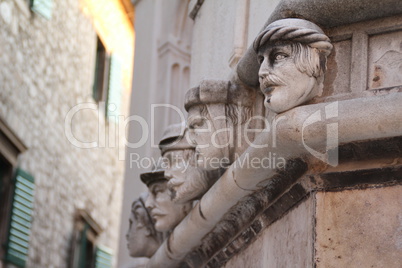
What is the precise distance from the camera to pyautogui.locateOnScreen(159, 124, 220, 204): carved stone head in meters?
5.13

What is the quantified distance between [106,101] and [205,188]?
1070cm

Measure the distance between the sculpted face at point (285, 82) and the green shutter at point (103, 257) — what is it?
10743 millimetres

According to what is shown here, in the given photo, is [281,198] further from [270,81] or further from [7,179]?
[7,179]

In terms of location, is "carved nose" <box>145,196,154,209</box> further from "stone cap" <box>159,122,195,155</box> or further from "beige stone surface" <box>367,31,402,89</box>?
"beige stone surface" <box>367,31,402,89</box>

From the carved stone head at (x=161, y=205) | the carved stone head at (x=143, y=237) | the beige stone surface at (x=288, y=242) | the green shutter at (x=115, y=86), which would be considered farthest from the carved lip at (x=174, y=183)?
the green shutter at (x=115, y=86)

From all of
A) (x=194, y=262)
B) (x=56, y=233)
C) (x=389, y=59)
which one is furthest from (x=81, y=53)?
(x=389, y=59)

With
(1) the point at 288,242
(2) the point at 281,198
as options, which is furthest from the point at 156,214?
(1) the point at 288,242

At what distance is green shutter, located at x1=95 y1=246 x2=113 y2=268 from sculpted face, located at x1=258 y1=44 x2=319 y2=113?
35.2 ft

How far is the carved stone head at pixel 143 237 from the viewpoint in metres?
6.22

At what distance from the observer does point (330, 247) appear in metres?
4.00

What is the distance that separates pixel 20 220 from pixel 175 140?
6.50m

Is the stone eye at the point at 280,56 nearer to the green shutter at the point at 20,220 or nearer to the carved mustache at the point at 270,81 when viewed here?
the carved mustache at the point at 270,81

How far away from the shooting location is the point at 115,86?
1612cm

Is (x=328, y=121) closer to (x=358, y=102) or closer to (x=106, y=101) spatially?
(x=358, y=102)
